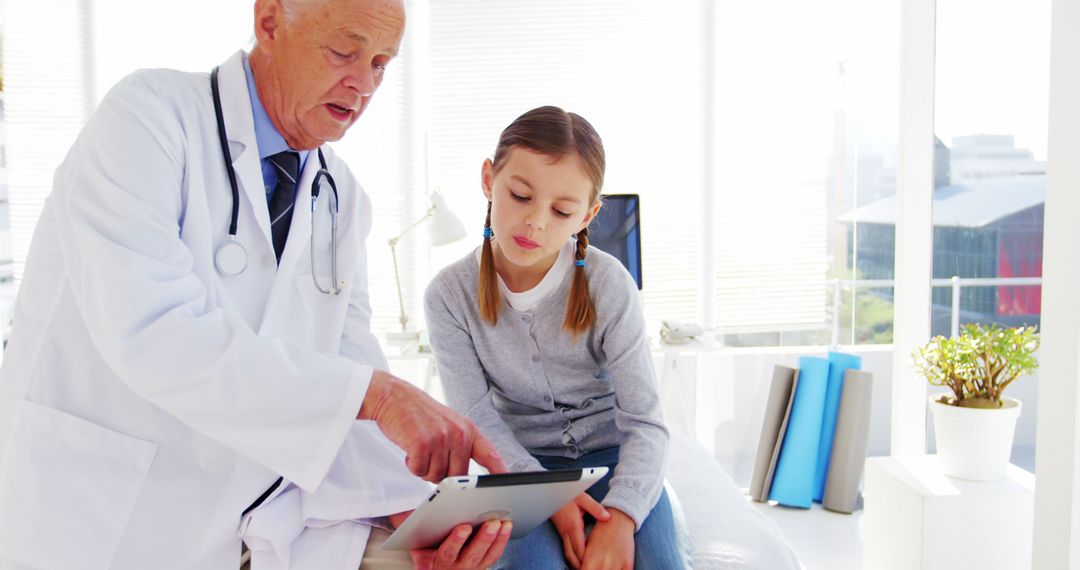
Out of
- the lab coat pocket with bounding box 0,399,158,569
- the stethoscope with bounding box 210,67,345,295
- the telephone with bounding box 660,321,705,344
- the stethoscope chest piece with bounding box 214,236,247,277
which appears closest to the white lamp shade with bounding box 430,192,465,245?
the telephone with bounding box 660,321,705,344

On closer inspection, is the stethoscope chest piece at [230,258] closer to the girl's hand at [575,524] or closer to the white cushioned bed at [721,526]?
the girl's hand at [575,524]

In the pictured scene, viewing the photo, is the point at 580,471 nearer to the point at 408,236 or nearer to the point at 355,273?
the point at 355,273

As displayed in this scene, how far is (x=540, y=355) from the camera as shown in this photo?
151 centimetres

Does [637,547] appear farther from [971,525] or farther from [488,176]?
[971,525]

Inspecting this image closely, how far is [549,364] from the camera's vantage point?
4.98ft

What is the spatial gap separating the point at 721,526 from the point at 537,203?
697mm

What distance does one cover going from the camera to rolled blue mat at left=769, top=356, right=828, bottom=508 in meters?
3.04

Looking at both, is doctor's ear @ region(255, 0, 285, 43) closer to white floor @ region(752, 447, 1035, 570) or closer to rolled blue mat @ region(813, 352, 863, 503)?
white floor @ region(752, 447, 1035, 570)

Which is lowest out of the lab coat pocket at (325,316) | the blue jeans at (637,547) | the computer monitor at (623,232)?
the blue jeans at (637,547)

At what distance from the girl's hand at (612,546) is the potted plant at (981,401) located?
4.37ft

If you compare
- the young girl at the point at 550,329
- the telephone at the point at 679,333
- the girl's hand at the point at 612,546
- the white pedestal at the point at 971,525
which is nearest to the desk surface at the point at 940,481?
the white pedestal at the point at 971,525

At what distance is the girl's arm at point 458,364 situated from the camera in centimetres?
147

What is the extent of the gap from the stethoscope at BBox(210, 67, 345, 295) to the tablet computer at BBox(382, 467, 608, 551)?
16.1 inches

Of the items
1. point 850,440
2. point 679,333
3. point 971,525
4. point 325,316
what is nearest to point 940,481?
point 971,525
